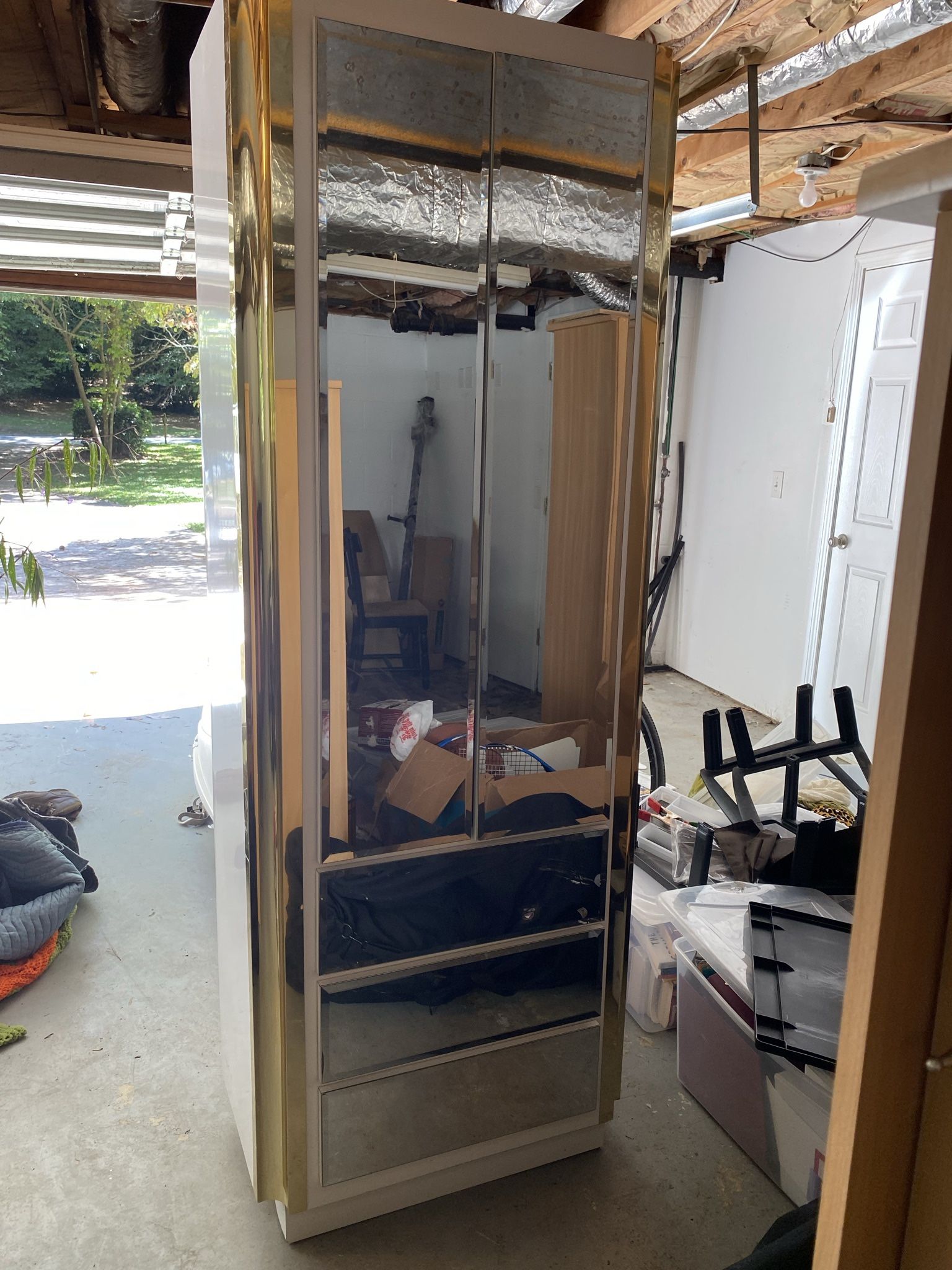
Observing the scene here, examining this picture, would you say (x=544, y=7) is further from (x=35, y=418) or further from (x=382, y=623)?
(x=35, y=418)

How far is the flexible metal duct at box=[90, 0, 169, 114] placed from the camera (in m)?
2.19

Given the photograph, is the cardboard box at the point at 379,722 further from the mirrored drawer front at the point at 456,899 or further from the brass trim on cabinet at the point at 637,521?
the brass trim on cabinet at the point at 637,521

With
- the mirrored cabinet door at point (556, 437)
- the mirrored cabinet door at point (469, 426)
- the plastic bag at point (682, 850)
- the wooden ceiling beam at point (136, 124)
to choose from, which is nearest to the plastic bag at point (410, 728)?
the mirrored cabinet door at point (469, 426)

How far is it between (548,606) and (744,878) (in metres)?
1.14

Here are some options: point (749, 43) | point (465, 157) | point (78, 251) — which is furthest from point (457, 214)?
point (78, 251)

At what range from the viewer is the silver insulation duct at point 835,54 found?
213 cm

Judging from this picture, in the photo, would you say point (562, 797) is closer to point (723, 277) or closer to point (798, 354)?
point (798, 354)

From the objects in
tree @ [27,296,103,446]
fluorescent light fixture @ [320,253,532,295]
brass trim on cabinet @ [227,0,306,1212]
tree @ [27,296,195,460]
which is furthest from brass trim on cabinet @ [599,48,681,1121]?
tree @ [27,296,103,446]

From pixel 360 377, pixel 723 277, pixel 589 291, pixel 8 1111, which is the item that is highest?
pixel 723 277

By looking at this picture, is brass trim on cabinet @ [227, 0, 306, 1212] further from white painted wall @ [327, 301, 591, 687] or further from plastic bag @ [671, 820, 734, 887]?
plastic bag @ [671, 820, 734, 887]

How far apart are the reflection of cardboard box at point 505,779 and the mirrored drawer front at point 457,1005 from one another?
32 centimetres

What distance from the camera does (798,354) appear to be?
4.93 m

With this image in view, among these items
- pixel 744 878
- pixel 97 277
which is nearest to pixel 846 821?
pixel 744 878

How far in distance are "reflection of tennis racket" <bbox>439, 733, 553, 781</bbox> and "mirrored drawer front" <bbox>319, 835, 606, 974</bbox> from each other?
0.15 metres
